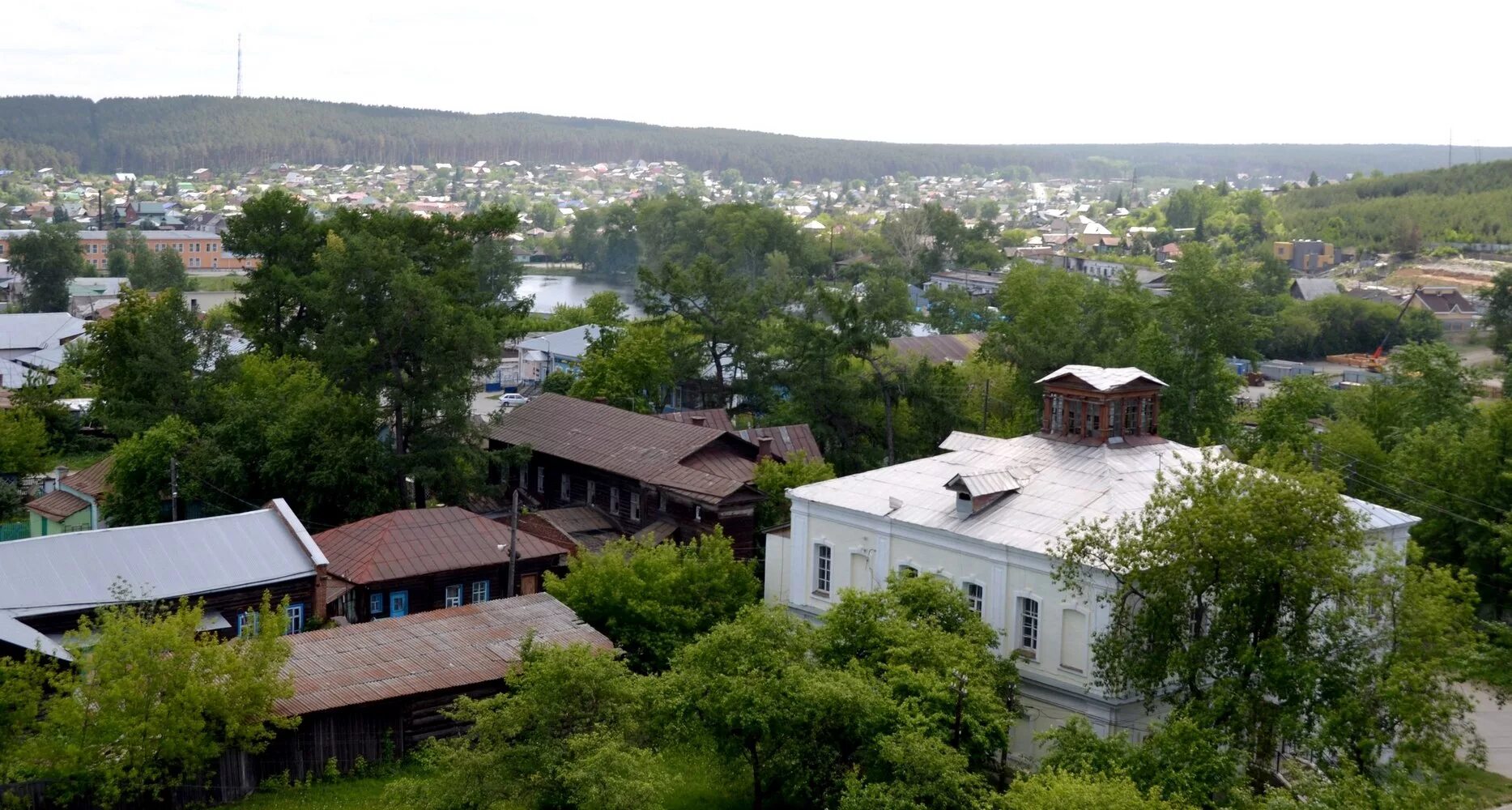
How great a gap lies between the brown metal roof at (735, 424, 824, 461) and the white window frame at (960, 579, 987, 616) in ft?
43.8

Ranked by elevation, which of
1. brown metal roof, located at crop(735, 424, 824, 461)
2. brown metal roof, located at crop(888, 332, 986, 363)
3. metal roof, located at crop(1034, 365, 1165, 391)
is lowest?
brown metal roof, located at crop(735, 424, 824, 461)

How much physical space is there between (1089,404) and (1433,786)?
11582 millimetres

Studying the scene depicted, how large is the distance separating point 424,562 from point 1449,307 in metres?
93.0

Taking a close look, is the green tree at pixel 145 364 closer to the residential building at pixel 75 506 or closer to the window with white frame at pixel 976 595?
the residential building at pixel 75 506

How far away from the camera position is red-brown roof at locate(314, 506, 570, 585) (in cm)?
3117

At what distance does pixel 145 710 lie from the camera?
2120cm

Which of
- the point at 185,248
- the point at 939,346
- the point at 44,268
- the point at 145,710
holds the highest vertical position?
the point at 185,248

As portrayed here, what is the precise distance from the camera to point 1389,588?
74.0 ft

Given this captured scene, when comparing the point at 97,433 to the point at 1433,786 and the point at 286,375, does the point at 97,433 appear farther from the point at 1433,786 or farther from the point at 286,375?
the point at 1433,786


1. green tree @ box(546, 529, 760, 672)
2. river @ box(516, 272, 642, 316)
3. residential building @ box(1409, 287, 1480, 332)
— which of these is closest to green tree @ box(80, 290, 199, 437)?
green tree @ box(546, 529, 760, 672)

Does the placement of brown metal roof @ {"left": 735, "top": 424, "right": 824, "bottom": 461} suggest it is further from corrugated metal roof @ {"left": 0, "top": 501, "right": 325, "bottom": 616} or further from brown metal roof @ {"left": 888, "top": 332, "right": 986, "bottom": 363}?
brown metal roof @ {"left": 888, "top": 332, "right": 986, "bottom": 363}

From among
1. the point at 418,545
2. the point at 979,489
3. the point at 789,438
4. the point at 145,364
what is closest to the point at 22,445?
the point at 145,364

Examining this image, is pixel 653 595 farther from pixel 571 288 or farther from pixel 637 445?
pixel 571 288

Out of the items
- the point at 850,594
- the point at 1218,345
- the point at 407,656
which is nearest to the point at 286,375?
the point at 407,656
